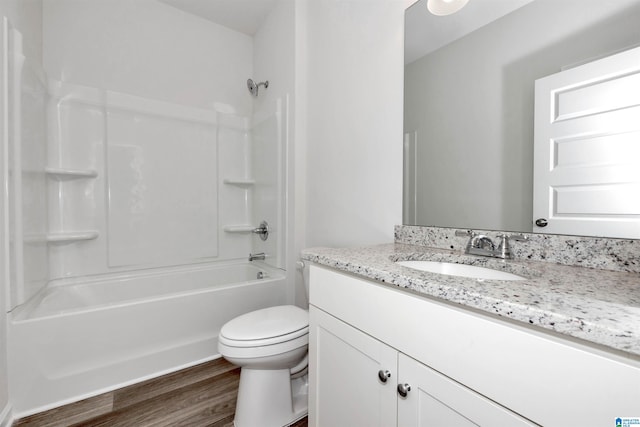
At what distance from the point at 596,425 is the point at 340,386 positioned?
0.66m

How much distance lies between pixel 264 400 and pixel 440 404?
0.92m

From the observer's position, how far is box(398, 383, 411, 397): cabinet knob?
684 millimetres

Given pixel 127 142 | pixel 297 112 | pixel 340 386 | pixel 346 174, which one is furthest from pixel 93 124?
pixel 340 386

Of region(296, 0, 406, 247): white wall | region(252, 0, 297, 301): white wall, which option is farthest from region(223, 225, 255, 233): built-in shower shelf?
region(296, 0, 406, 247): white wall

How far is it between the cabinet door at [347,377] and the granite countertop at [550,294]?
21 cm

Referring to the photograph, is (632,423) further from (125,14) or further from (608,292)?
(125,14)

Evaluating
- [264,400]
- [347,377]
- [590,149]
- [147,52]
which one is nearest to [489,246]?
[590,149]

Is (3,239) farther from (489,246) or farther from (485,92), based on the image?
(485,92)

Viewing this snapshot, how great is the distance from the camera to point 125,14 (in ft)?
6.89

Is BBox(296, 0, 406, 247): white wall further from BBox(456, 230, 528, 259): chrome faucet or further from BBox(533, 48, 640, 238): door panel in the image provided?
BBox(533, 48, 640, 238): door panel

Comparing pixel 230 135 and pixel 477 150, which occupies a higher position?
pixel 230 135

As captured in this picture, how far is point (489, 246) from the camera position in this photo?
995mm

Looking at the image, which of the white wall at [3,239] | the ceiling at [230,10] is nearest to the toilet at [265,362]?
the white wall at [3,239]

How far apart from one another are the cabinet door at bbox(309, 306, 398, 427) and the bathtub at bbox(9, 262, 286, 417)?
3.34ft
